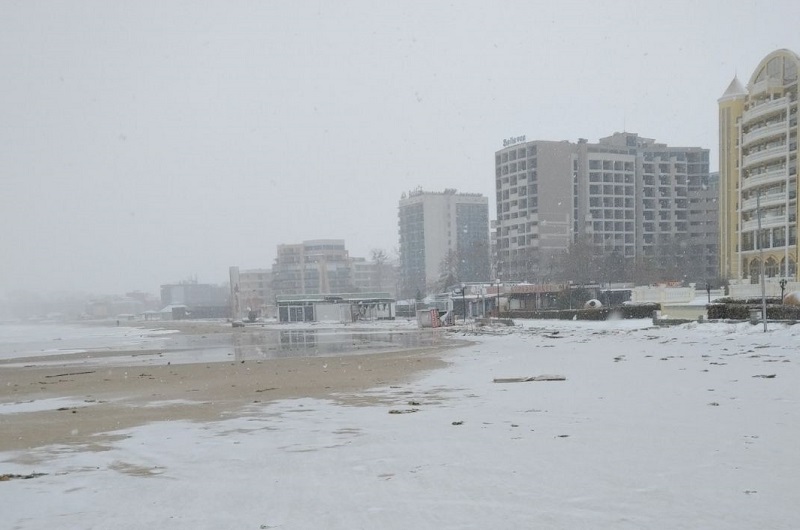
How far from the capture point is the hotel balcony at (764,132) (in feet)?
181

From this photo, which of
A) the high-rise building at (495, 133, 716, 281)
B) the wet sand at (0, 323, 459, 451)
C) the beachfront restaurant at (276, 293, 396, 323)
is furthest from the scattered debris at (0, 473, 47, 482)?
the high-rise building at (495, 133, 716, 281)

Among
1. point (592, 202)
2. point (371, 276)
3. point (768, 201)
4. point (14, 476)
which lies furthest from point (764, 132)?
point (371, 276)

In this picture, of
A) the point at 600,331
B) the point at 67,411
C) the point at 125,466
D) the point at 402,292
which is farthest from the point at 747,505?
the point at 402,292

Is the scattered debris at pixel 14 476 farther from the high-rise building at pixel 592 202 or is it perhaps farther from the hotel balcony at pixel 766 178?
the high-rise building at pixel 592 202

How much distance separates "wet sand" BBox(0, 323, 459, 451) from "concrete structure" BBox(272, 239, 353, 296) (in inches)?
5522

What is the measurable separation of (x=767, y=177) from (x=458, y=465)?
5948 cm

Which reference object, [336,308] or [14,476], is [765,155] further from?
[14,476]

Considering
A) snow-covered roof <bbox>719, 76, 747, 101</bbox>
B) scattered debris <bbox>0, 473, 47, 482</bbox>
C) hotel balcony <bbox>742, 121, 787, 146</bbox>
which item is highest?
snow-covered roof <bbox>719, 76, 747, 101</bbox>

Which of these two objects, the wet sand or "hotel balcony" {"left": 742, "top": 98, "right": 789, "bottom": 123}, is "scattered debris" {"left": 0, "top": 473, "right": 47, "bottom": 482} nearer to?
the wet sand

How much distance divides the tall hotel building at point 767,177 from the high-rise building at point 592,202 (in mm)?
39880

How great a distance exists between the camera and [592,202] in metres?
112

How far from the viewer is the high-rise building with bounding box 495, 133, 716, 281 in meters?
107

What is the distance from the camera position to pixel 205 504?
6.34 meters

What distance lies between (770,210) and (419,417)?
2223 inches
